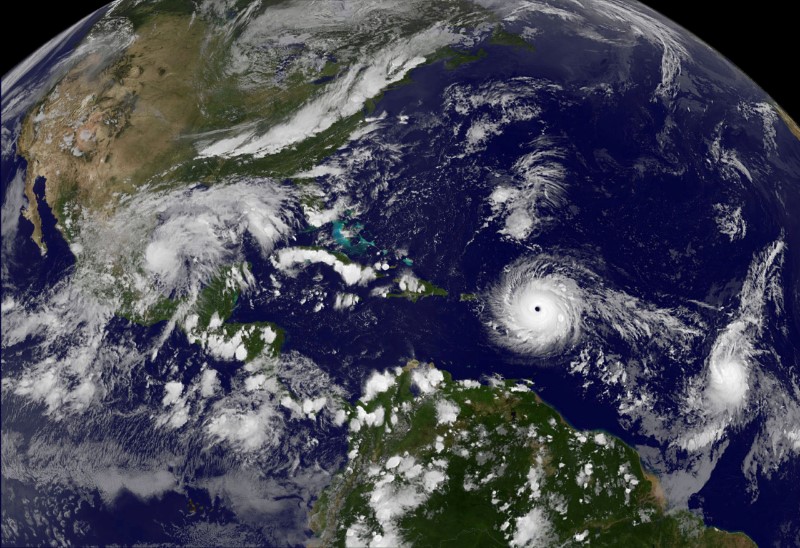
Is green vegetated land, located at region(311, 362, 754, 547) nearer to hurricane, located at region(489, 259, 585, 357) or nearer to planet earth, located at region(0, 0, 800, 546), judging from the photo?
planet earth, located at region(0, 0, 800, 546)

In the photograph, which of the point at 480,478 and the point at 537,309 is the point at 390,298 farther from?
the point at 480,478

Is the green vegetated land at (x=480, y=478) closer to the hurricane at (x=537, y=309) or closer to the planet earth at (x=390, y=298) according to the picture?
the planet earth at (x=390, y=298)

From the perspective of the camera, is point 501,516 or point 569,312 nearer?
point 501,516

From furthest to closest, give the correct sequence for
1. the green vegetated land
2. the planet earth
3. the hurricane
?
the hurricane, the planet earth, the green vegetated land

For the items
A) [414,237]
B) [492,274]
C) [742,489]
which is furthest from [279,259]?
[742,489]

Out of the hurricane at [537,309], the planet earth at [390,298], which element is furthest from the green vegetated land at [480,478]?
the hurricane at [537,309]

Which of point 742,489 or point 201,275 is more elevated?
point 201,275

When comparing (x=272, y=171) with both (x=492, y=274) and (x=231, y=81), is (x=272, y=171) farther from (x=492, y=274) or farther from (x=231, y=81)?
(x=492, y=274)

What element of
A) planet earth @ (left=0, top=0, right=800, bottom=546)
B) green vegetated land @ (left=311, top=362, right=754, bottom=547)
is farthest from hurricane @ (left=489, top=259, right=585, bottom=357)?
green vegetated land @ (left=311, top=362, right=754, bottom=547)
